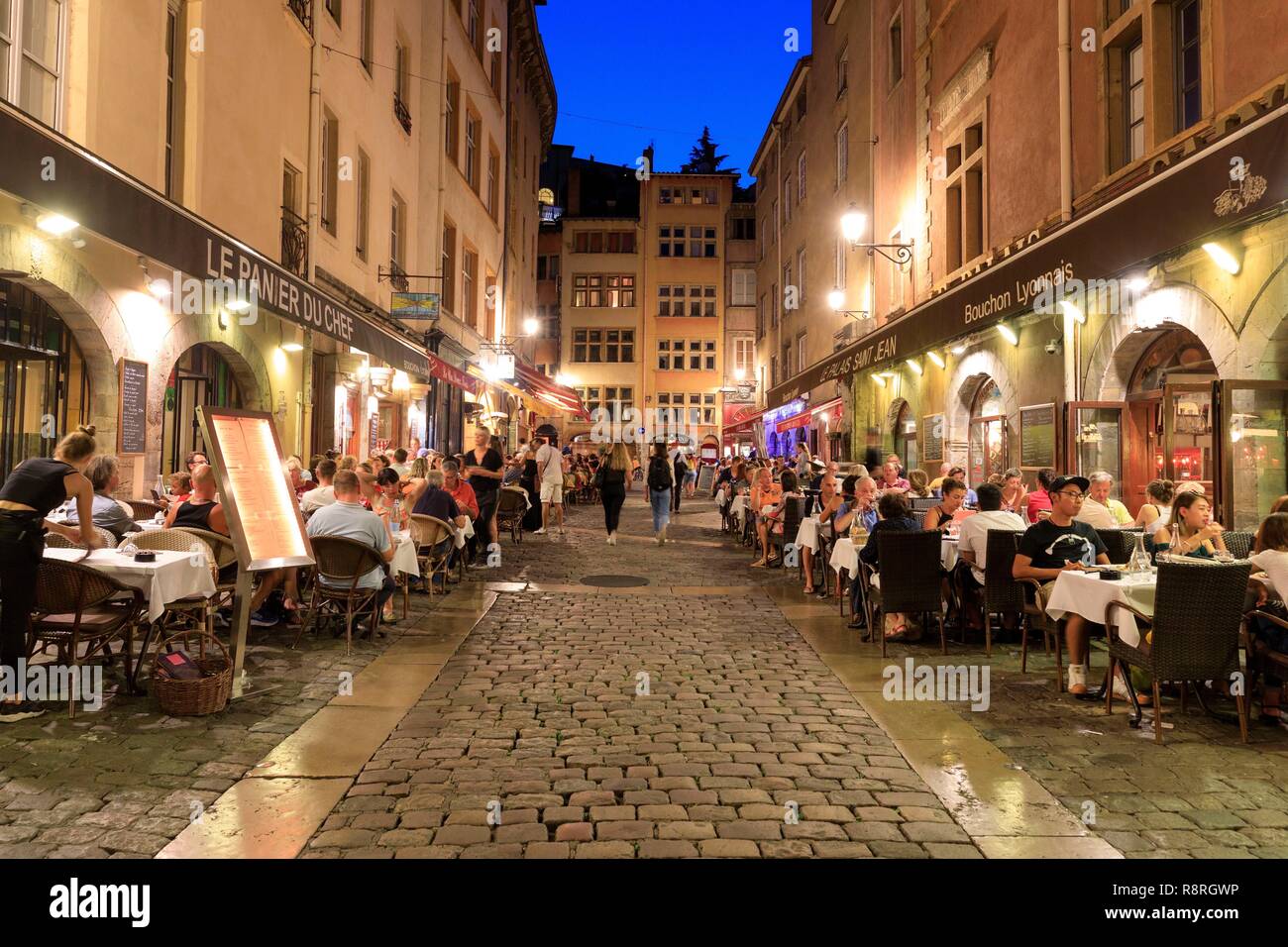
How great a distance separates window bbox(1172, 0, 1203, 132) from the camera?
881 cm

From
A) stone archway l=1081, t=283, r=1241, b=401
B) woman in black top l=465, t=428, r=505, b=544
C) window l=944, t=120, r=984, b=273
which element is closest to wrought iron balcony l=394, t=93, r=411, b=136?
woman in black top l=465, t=428, r=505, b=544

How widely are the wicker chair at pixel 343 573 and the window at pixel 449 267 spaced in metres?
15.0

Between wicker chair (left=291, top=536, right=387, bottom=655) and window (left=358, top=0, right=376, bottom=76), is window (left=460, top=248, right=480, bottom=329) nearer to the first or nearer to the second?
window (left=358, top=0, right=376, bottom=76)

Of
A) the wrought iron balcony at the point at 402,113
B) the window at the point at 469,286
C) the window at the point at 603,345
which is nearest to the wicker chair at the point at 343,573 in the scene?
the wrought iron balcony at the point at 402,113

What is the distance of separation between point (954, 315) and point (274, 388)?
8.75m

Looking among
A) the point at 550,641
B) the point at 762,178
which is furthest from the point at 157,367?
the point at 762,178

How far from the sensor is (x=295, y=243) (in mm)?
12375

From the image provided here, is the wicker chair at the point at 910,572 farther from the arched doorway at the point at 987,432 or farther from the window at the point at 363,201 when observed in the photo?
the window at the point at 363,201

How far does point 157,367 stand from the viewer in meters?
8.49

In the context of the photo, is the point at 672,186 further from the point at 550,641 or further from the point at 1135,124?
the point at 550,641

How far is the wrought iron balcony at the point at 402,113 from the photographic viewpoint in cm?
1750

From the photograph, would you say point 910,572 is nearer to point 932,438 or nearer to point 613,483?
point 613,483

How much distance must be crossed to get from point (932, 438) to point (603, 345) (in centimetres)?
3254

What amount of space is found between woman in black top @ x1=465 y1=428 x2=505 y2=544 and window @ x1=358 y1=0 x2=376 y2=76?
809 cm
